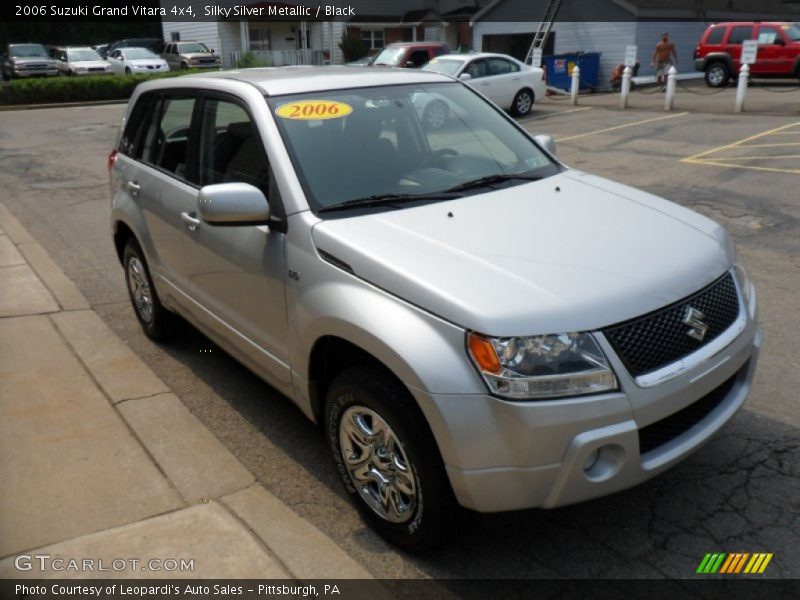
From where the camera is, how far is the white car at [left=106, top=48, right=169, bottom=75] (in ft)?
102

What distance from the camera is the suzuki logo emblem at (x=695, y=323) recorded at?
2.93m

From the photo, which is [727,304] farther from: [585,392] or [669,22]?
[669,22]

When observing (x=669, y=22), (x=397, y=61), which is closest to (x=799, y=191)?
(x=397, y=61)

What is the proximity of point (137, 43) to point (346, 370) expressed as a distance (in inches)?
1670

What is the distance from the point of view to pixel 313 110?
3.87 m

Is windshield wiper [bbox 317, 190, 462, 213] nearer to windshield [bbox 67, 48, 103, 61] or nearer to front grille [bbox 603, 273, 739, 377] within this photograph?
front grille [bbox 603, 273, 739, 377]

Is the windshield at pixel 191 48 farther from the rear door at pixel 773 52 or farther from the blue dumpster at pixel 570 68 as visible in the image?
the rear door at pixel 773 52

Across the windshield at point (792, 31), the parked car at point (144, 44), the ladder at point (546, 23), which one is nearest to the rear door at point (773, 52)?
the windshield at point (792, 31)

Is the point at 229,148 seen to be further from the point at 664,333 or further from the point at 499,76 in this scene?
the point at 499,76

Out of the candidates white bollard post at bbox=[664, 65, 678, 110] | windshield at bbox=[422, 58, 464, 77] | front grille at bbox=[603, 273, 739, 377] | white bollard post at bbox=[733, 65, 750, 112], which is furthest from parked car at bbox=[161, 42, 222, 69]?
front grille at bbox=[603, 273, 739, 377]

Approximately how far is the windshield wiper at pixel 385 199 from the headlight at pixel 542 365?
1.11 m

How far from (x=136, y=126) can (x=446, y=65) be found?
44.0 ft

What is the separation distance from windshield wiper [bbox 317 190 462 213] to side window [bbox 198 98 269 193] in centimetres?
41

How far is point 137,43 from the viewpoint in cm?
4072
